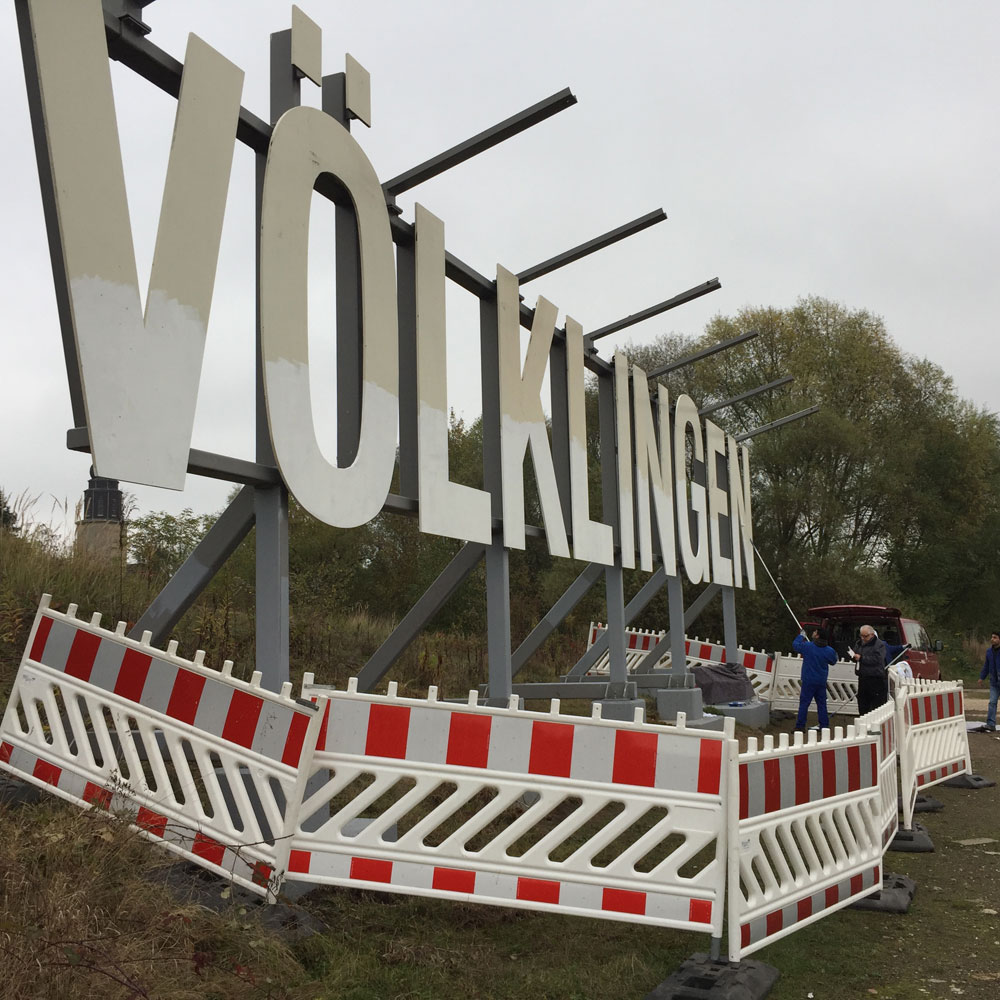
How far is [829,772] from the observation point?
566 centimetres

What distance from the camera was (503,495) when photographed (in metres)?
9.18

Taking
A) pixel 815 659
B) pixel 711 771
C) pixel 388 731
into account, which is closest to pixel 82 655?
pixel 388 731

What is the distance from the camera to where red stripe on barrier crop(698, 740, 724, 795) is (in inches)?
180

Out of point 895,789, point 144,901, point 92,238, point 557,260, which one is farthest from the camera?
point 557,260

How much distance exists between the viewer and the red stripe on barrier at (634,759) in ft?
15.3

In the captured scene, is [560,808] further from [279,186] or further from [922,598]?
[922,598]

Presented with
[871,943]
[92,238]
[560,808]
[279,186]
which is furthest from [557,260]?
[871,943]

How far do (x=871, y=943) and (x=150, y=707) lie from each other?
395 centimetres

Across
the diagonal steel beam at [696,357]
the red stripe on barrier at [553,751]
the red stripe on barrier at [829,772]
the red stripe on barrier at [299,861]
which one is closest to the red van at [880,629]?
the diagonal steel beam at [696,357]

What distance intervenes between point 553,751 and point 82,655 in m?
2.52

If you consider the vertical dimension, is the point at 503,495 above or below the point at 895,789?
above

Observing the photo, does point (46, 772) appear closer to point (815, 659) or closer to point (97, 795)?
point (97, 795)

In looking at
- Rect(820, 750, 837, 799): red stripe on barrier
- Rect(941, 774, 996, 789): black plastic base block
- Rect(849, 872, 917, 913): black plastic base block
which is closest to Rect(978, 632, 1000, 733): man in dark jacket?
Rect(941, 774, 996, 789): black plastic base block

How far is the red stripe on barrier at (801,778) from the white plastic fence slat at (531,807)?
2.82 feet
